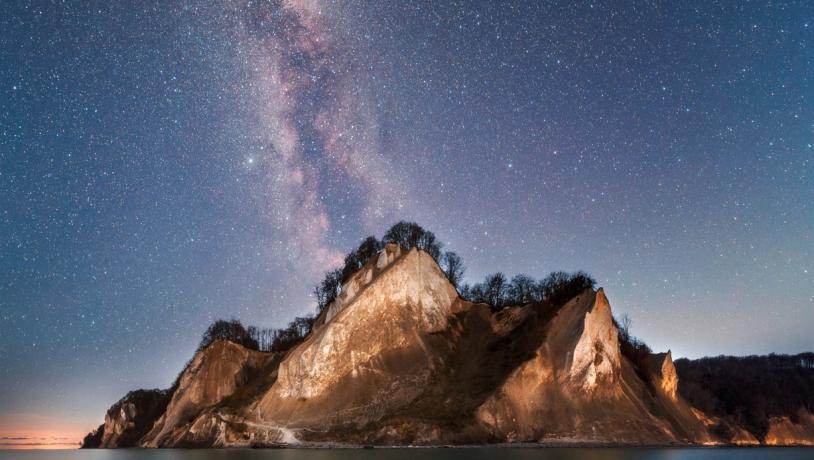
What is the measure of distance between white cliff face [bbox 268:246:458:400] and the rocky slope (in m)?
0.12

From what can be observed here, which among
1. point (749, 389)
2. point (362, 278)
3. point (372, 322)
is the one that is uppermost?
point (362, 278)

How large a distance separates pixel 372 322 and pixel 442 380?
970cm

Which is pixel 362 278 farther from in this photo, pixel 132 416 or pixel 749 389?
pixel 749 389

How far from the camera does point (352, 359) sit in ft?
209

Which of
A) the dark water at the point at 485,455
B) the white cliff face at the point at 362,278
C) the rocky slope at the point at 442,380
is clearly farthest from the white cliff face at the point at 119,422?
the dark water at the point at 485,455

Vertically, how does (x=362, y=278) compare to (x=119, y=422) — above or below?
above

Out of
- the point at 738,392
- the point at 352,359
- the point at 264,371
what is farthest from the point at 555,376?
the point at 738,392

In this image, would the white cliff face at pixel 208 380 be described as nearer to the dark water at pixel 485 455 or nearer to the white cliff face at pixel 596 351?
the dark water at pixel 485 455

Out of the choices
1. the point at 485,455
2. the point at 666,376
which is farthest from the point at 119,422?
the point at 666,376

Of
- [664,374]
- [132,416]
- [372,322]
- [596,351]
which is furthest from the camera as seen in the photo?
[132,416]

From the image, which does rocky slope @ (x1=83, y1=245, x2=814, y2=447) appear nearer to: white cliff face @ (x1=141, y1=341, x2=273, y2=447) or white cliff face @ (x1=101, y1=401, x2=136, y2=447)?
white cliff face @ (x1=141, y1=341, x2=273, y2=447)

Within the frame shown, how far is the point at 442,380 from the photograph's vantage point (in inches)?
2468

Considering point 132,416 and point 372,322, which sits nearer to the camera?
point 372,322

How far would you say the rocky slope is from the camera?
58031 millimetres
